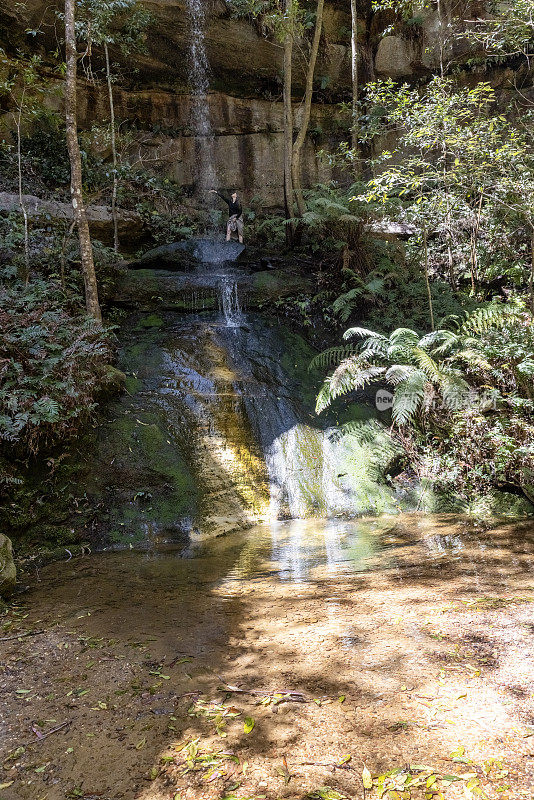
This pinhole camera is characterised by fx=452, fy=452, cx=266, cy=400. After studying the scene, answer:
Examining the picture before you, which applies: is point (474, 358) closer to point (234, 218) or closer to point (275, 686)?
point (275, 686)

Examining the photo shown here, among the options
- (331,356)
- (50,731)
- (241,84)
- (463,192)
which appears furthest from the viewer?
(241,84)

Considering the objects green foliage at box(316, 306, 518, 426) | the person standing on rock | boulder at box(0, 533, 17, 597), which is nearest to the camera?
boulder at box(0, 533, 17, 597)

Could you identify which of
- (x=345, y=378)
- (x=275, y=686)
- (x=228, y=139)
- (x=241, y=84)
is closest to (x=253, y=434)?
(x=345, y=378)

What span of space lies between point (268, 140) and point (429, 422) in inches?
598

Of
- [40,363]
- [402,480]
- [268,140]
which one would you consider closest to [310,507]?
[402,480]

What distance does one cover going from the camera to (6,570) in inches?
144

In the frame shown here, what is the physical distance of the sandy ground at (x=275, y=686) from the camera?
1.73 metres

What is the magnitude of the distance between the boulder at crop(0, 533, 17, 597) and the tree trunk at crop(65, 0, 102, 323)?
13.2ft

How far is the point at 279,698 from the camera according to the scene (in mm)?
2211

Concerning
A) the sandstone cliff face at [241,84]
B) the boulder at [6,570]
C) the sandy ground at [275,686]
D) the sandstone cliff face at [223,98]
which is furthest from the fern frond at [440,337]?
the sandstone cliff face at [241,84]

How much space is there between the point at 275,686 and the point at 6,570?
2.53m

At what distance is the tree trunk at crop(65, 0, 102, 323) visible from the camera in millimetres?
6836

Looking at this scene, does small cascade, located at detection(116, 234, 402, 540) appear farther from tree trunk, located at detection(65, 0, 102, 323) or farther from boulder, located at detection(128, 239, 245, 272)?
boulder, located at detection(128, 239, 245, 272)

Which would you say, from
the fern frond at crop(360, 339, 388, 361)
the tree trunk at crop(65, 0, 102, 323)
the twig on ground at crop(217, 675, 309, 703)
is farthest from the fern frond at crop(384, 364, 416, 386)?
the twig on ground at crop(217, 675, 309, 703)
